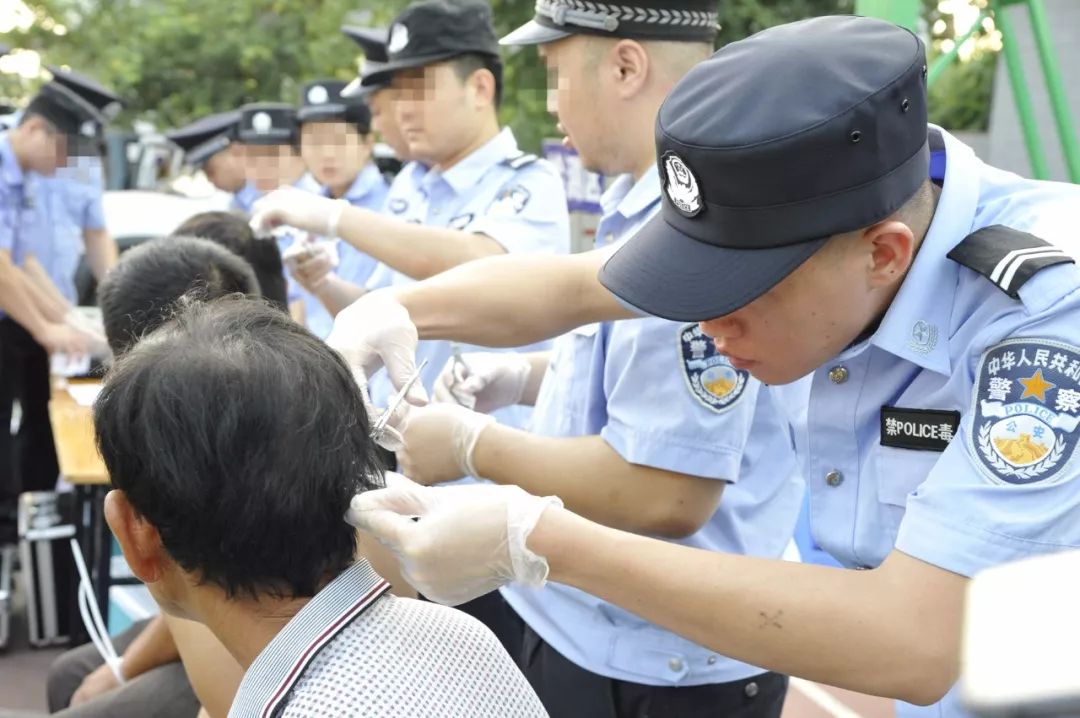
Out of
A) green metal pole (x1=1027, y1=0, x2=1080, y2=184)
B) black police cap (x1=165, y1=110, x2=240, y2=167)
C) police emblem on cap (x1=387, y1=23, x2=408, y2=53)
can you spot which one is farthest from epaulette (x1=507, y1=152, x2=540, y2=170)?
black police cap (x1=165, y1=110, x2=240, y2=167)

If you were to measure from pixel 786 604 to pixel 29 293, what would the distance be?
14.8 ft

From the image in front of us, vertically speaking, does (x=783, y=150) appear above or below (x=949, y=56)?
above

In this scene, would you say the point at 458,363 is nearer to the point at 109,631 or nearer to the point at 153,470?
the point at 153,470

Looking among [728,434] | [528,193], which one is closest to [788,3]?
[528,193]

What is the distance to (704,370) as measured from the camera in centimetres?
180

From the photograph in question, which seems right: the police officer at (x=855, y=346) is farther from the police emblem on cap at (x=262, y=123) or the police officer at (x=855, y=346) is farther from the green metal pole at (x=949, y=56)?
the police emblem on cap at (x=262, y=123)

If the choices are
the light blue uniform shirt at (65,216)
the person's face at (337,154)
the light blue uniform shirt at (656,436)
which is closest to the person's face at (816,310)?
the light blue uniform shirt at (656,436)

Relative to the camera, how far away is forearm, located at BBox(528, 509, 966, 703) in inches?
48.7

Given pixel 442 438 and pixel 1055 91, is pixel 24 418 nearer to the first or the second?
pixel 442 438

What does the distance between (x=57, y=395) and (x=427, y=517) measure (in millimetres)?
3352

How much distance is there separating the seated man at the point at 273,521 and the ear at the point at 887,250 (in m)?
0.65

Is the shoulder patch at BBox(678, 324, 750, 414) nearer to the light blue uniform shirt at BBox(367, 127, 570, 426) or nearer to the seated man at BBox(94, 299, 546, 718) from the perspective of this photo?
the seated man at BBox(94, 299, 546, 718)

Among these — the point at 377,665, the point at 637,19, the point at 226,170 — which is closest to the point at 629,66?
the point at 637,19

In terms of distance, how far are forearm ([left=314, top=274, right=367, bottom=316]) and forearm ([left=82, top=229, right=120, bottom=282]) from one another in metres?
2.72
